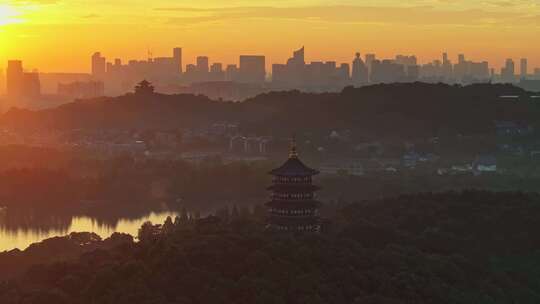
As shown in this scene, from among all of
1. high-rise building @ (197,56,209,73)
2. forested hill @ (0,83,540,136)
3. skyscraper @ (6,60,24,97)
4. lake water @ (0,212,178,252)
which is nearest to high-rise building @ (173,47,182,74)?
high-rise building @ (197,56,209,73)

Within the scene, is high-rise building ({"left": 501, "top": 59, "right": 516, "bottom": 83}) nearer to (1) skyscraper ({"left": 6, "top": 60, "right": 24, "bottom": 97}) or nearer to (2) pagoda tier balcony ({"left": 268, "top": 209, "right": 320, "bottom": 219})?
(1) skyscraper ({"left": 6, "top": 60, "right": 24, "bottom": 97})

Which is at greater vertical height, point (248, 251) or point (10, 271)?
point (248, 251)

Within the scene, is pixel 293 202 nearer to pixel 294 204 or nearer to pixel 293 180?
pixel 294 204

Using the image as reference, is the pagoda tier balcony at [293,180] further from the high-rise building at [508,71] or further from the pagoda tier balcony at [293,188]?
the high-rise building at [508,71]

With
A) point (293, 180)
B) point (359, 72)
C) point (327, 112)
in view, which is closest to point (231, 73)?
point (359, 72)

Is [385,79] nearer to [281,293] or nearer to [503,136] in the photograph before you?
[503,136]

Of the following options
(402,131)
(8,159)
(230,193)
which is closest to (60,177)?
(230,193)

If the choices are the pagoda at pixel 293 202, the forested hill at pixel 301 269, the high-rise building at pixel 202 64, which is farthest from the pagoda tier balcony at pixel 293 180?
the high-rise building at pixel 202 64
